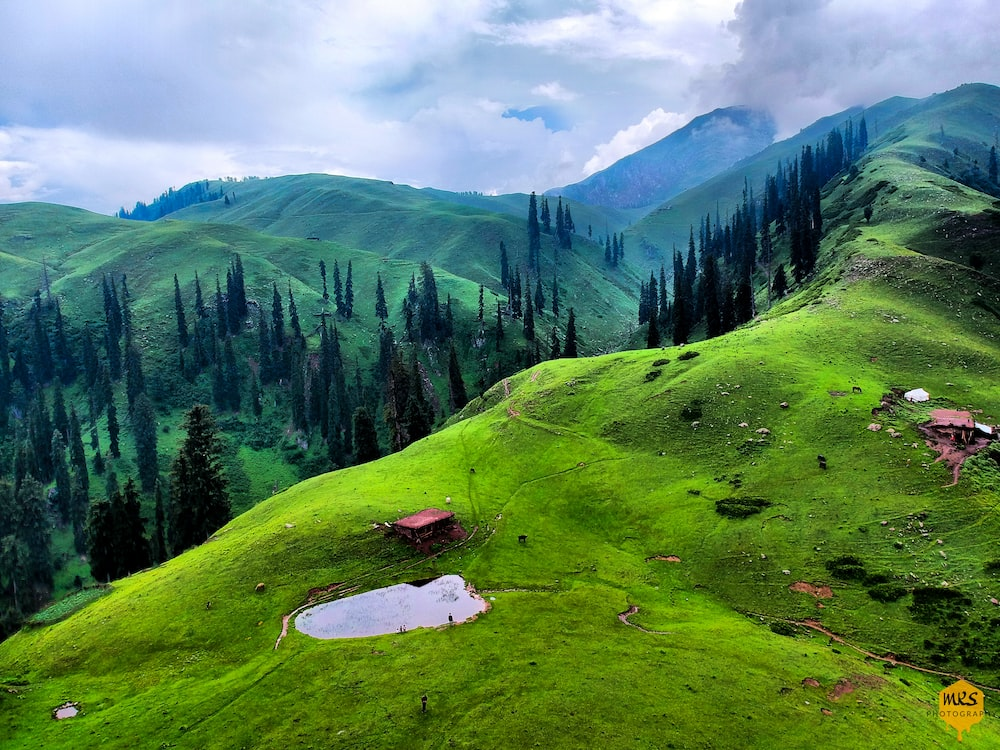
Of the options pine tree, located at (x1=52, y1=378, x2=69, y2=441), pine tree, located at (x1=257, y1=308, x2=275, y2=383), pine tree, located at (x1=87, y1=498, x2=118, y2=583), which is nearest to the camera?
pine tree, located at (x1=87, y1=498, x2=118, y2=583)

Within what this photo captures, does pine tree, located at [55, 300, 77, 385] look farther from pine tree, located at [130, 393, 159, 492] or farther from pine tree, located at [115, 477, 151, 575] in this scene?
pine tree, located at [115, 477, 151, 575]

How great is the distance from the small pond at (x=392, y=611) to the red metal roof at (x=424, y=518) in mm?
6551

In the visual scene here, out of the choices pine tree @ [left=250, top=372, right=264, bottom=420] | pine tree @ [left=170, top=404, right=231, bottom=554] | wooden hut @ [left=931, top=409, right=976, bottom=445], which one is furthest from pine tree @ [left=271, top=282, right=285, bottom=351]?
wooden hut @ [left=931, top=409, right=976, bottom=445]

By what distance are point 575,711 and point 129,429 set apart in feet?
534

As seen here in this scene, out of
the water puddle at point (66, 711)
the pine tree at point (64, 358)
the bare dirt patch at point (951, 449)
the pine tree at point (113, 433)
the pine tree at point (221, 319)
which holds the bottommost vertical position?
the pine tree at point (113, 433)

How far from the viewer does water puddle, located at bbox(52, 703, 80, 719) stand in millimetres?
35719

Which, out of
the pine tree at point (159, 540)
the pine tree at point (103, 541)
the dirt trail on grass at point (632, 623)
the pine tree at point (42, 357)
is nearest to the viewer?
the dirt trail on grass at point (632, 623)

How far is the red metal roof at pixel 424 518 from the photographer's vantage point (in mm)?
55844

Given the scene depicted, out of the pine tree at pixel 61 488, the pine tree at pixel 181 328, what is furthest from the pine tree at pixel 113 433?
the pine tree at pixel 181 328

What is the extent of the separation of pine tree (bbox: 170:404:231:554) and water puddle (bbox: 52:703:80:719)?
4820cm

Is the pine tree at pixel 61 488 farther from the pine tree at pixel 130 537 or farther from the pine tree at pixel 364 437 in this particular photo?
the pine tree at pixel 364 437

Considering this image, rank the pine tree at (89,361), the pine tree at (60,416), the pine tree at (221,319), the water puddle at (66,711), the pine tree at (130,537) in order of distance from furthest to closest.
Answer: the pine tree at (221,319)
the pine tree at (89,361)
the pine tree at (60,416)
the pine tree at (130,537)
the water puddle at (66,711)

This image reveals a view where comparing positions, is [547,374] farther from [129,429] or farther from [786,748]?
[129,429]

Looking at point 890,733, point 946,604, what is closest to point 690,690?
Answer: point 890,733
